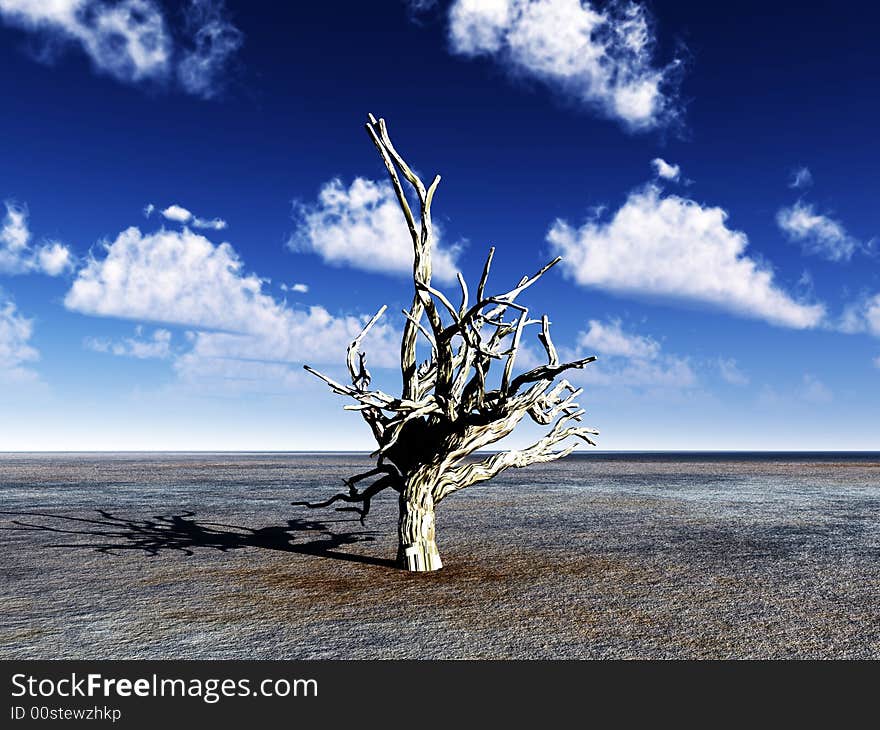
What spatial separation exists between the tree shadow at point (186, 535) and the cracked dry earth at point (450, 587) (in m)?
0.08

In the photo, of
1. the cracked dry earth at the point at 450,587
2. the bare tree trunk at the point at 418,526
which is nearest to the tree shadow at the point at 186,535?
the cracked dry earth at the point at 450,587

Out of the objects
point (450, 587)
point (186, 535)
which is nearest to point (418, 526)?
point (450, 587)

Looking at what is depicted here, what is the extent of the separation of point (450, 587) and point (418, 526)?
1.20 metres

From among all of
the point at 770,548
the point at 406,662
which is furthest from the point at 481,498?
the point at 406,662

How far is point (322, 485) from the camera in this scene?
31.7m

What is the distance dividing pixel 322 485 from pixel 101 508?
13.4 meters

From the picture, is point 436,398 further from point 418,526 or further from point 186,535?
point 186,535

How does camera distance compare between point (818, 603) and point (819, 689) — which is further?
point (818, 603)

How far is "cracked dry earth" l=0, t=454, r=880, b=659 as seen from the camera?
6398mm

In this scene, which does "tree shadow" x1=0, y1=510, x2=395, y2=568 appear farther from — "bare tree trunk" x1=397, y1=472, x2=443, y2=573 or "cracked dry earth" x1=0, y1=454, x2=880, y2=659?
"bare tree trunk" x1=397, y1=472, x2=443, y2=573

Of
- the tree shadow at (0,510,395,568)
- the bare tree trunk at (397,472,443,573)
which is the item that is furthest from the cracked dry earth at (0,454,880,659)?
the bare tree trunk at (397,472,443,573)

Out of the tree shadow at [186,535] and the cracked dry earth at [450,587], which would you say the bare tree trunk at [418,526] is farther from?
the tree shadow at [186,535]

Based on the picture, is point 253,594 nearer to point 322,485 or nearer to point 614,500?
point 614,500

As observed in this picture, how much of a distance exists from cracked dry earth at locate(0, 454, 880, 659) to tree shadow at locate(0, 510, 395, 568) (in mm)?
75
